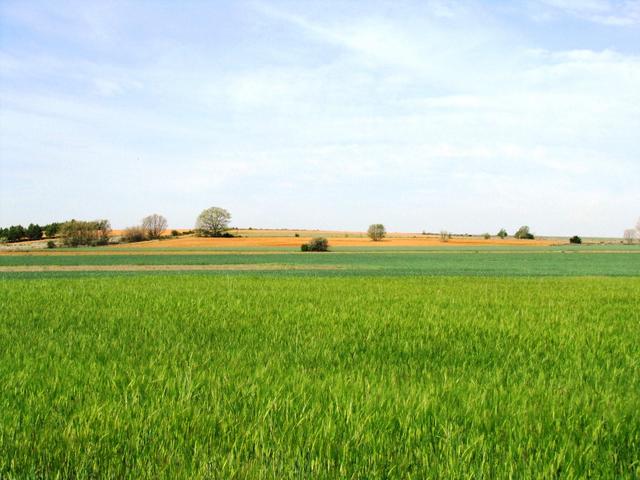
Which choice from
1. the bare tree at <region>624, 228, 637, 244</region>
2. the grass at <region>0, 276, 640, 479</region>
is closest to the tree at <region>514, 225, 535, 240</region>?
the bare tree at <region>624, 228, 637, 244</region>

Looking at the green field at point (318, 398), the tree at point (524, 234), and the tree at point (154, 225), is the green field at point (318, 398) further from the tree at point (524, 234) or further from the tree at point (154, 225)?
the tree at point (524, 234)

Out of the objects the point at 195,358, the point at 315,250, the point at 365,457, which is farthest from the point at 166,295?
the point at 315,250

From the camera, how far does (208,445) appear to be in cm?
440

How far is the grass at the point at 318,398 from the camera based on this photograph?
4145mm

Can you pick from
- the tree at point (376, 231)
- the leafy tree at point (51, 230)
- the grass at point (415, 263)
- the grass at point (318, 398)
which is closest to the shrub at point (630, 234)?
the tree at point (376, 231)

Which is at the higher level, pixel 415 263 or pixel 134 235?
pixel 134 235

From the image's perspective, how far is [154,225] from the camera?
131m

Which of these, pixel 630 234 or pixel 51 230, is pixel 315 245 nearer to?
pixel 51 230

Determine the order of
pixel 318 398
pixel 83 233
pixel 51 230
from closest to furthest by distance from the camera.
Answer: pixel 318 398 < pixel 83 233 < pixel 51 230

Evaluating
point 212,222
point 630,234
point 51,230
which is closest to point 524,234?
point 630,234

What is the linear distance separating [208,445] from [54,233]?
136 m

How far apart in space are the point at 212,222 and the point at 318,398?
133m

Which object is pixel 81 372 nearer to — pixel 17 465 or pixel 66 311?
pixel 17 465

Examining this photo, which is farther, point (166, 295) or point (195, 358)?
point (166, 295)
